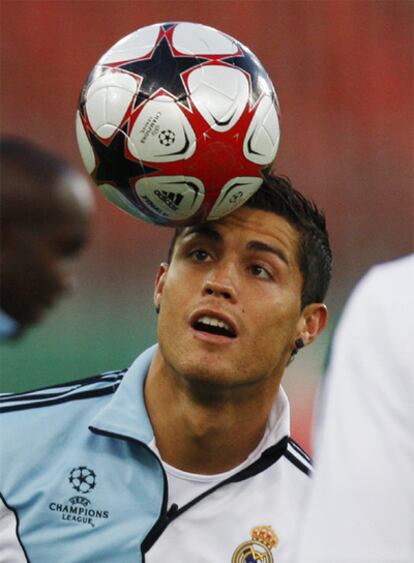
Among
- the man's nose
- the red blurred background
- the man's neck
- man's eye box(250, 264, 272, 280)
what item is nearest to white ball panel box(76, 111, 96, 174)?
the man's nose

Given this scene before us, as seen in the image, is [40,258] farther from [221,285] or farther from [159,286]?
[221,285]

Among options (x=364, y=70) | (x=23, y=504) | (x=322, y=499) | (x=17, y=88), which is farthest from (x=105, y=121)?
(x=364, y=70)

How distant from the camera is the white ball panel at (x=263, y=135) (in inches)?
105

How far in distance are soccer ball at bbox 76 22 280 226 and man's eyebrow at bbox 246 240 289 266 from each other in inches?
10.1

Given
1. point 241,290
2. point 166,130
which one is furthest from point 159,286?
point 166,130

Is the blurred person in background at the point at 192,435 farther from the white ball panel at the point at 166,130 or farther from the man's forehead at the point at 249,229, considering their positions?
the white ball panel at the point at 166,130

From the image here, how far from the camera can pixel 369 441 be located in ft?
3.35

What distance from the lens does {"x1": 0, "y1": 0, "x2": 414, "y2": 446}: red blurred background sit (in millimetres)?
4832

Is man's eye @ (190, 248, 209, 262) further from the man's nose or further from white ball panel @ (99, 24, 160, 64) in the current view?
white ball panel @ (99, 24, 160, 64)

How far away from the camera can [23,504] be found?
2.91 meters

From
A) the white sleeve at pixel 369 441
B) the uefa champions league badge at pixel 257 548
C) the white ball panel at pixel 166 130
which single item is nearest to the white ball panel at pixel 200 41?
the white ball panel at pixel 166 130

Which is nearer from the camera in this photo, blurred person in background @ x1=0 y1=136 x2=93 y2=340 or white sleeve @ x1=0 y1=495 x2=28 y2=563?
white sleeve @ x1=0 y1=495 x2=28 y2=563

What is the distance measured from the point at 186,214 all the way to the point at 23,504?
1001mm

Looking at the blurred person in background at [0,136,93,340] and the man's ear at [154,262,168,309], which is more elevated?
the man's ear at [154,262,168,309]
